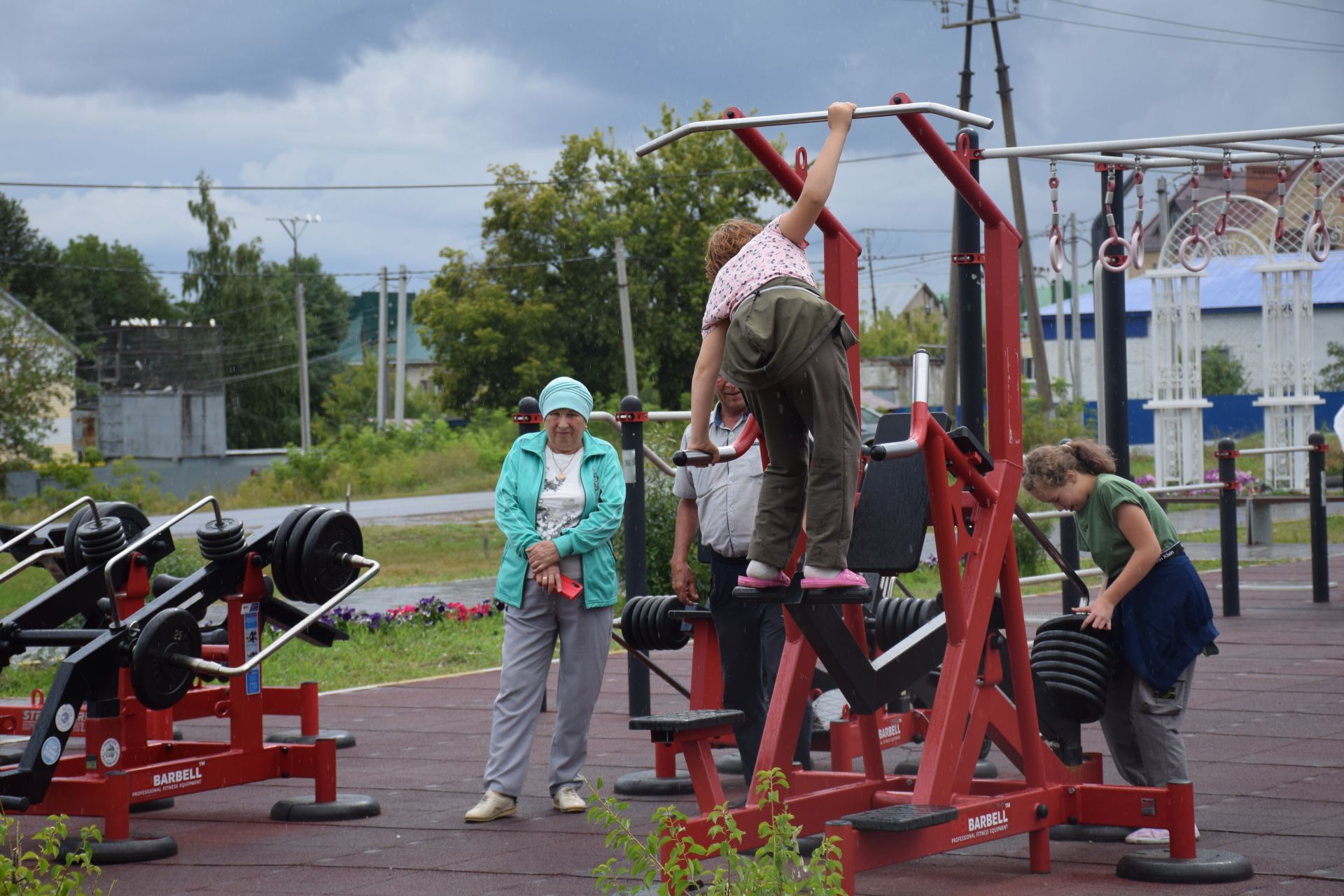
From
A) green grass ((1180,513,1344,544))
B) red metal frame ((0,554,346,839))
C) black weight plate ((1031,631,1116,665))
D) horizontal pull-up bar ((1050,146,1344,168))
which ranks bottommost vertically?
red metal frame ((0,554,346,839))

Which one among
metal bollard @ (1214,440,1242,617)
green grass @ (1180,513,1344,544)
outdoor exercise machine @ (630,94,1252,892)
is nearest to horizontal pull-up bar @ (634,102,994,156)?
outdoor exercise machine @ (630,94,1252,892)

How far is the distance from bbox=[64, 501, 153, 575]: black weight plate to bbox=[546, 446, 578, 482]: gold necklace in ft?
6.67

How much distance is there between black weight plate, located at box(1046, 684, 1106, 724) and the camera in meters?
5.39

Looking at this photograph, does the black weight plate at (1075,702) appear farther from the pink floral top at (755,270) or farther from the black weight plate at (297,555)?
the black weight plate at (297,555)

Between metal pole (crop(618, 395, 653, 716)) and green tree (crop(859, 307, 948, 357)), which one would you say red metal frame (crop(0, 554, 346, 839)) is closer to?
metal pole (crop(618, 395, 653, 716))

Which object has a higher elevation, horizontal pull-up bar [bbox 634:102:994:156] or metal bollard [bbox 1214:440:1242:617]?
horizontal pull-up bar [bbox 634:102:994:156]

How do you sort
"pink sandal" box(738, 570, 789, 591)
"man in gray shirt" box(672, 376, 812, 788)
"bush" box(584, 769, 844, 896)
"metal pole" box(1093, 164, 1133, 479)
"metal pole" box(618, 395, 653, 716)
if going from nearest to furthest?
"bush" box(584, 769, 844, 896)
"pink sandal" box(738, 570, 789, 591)
"man in gray shirt" box(672, 376, 812, 788)
"metal pole" box(618, 395, 653, 716)
"metal pole" box(1093, 164, 1133, 479)

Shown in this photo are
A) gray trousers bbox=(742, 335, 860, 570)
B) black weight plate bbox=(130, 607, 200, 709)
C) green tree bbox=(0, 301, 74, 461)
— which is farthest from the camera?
green tree bbox=(0, 301, 74, 461)

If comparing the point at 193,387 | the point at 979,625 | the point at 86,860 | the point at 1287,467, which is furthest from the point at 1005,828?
the point at 193,387

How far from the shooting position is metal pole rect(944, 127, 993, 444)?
10000 millimetres

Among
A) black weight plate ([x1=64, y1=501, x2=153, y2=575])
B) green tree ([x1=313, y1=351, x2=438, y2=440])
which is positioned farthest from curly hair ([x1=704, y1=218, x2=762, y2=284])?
green tree ([x1=313, y1=351, x2=438, y2=440])

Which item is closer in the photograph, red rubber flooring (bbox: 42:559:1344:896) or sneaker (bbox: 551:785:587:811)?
red rubber flooring (bbox: 42:559:1344:896)

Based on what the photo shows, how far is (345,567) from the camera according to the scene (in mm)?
6570

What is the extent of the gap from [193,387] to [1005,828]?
191 feet
